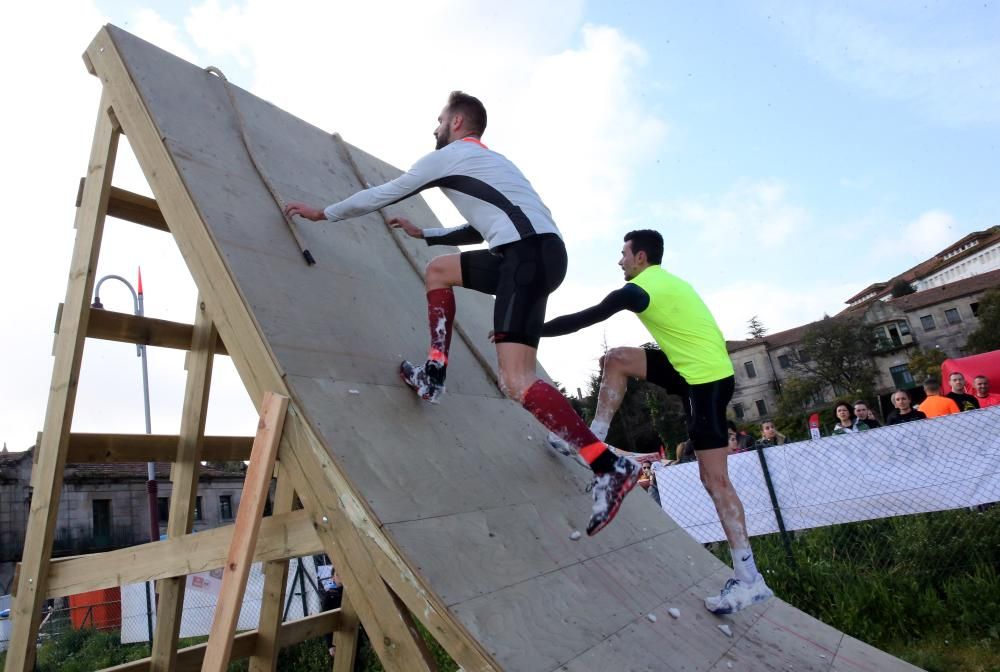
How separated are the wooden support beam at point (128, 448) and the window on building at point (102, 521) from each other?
32020 mm

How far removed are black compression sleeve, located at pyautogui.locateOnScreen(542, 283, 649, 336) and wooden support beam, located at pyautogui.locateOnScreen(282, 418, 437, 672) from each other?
4.17 feet

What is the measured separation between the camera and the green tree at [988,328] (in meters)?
38.8

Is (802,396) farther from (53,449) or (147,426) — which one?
(53,449)

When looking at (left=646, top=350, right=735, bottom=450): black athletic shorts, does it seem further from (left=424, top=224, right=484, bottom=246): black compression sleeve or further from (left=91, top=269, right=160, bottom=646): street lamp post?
(left=91, top=269, right=160, bottom=646): street lamp post

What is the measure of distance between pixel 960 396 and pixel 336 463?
22.7 ft

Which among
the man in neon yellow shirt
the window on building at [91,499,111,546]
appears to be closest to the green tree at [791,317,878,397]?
the window on building at [91,499,111,546]

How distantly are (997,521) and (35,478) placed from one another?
6.14 meters

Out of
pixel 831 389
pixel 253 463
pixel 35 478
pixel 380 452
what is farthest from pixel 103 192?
pixel 831 389

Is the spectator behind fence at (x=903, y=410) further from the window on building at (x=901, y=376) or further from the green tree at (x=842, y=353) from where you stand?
the window on building at (x=901, y=376)

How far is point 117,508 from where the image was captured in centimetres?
3127

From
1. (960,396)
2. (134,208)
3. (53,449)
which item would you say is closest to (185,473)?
(53,449)

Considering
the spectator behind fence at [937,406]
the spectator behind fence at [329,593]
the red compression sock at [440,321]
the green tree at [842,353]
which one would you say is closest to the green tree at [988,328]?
the green tree at [842,353]

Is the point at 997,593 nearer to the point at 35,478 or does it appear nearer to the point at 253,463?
the point at 253,463

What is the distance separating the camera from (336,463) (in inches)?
86.1
